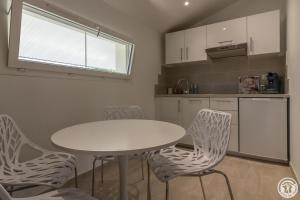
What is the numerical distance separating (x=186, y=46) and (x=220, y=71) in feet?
2.50

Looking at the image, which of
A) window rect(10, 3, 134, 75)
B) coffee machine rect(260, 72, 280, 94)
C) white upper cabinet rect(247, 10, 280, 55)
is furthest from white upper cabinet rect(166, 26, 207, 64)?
window rect(10, 3, 134, 75)

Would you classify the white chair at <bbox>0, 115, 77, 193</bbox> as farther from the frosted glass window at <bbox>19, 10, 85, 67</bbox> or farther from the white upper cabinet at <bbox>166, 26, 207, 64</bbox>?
the white upper cabinet at <bbox>166, 26, 207, 64</bbox>

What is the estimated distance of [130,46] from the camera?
9.88 ft

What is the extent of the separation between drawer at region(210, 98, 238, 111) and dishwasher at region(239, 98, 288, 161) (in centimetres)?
8

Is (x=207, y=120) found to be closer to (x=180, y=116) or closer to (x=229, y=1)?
(x=180, y=116)

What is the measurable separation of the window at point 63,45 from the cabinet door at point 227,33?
55.9 inches

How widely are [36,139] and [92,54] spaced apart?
3.89 feet

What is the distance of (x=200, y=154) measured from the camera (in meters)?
1.51

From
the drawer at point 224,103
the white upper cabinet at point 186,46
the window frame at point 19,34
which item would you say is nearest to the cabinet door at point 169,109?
the drawer at point 224,103

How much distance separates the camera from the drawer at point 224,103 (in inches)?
111

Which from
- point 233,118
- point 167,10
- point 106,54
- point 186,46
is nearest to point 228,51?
point 186,46

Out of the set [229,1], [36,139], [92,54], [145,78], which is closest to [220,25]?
[229,1]

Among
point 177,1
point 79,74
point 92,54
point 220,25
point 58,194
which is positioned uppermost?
point 177,1

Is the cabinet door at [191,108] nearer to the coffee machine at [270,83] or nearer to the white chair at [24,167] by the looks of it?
the coffee machine at [270,83]
